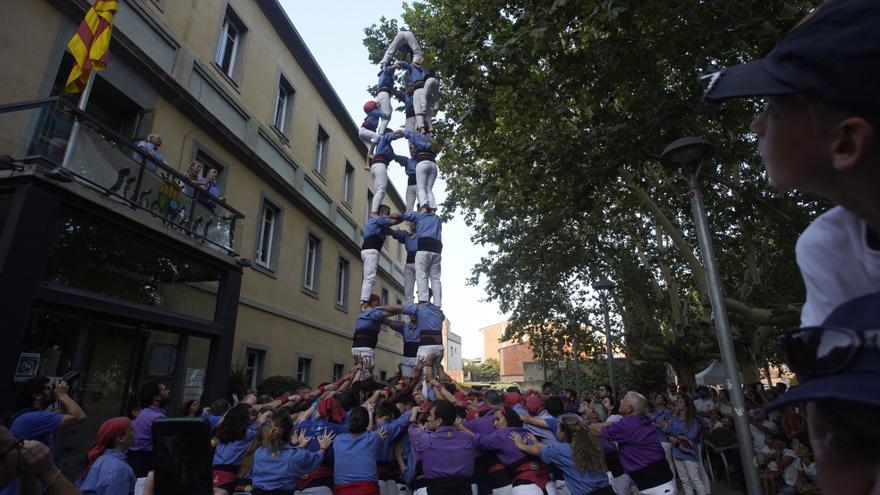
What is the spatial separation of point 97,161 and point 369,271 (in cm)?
492

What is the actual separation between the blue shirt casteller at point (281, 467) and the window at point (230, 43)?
37.7 ft

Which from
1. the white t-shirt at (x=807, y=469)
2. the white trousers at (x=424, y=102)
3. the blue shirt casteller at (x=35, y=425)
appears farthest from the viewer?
the white trousers at (x=424, y=102)

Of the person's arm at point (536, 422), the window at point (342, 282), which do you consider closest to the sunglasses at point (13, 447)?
the person's arm at point (536, 422)

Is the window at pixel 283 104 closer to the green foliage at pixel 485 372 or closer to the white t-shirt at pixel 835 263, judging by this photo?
the white t-shirt at pixel 835 263

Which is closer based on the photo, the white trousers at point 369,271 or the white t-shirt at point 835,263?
the white t-shirt at point 835,263

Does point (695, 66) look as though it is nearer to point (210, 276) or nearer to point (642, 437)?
point (642, 437)

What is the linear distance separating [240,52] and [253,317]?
7.92m

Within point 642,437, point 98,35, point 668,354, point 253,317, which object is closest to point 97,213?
point 98,35

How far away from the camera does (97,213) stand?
23.2 feet

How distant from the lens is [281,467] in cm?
495

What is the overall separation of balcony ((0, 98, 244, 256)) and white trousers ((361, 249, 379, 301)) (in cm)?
334

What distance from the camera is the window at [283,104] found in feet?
52.8

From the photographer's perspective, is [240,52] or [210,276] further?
[240,52]

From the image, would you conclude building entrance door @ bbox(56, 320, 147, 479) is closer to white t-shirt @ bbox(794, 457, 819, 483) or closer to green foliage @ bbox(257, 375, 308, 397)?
green foliage @ bbox(257, 375, 308, 397)
